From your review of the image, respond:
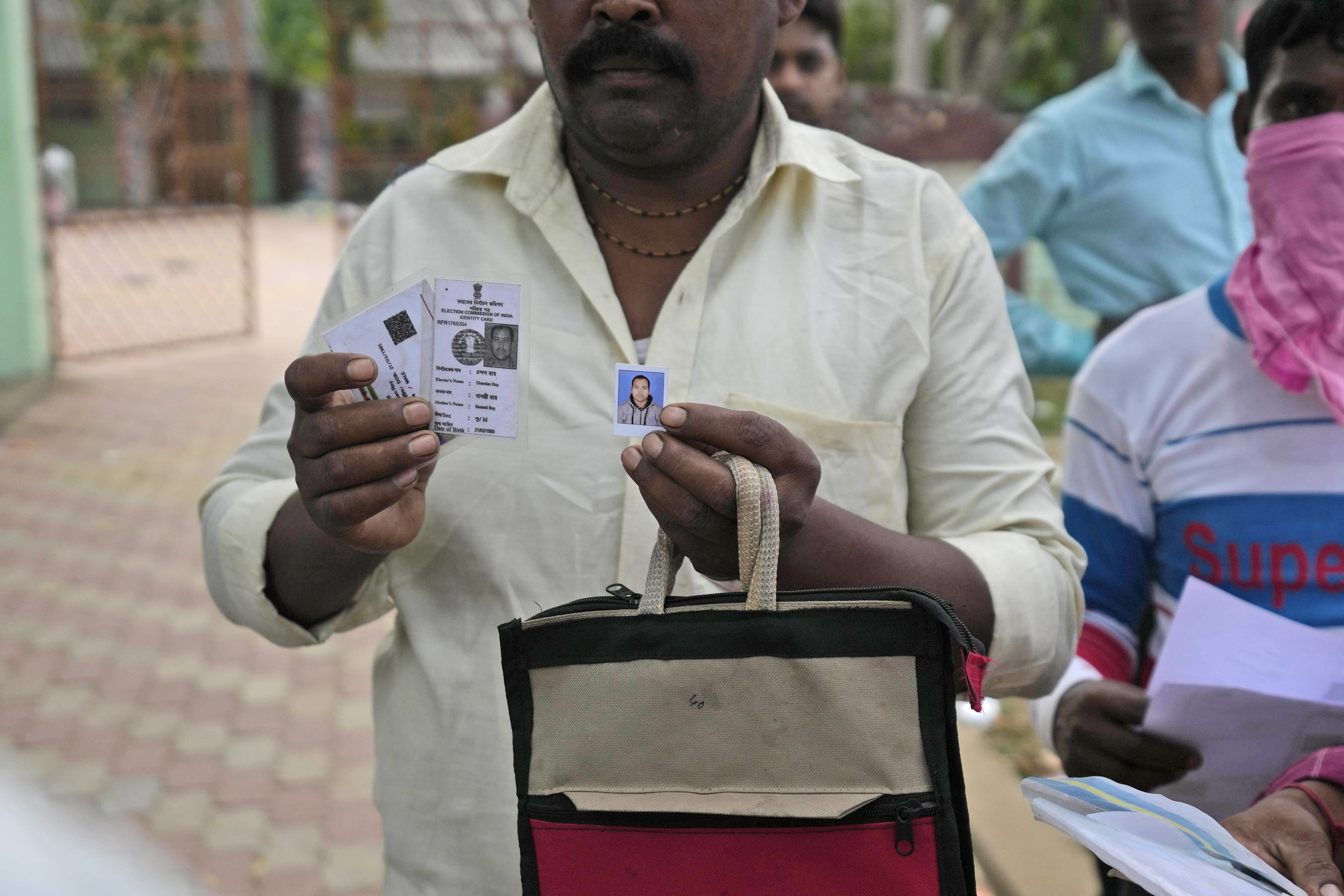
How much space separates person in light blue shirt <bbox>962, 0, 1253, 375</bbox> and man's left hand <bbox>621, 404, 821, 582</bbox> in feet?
7.95

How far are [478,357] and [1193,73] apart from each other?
9.29ft

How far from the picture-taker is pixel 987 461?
63.6 inches

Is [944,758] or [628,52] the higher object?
[628,52]

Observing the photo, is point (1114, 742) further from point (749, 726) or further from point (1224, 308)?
point (749, 726)

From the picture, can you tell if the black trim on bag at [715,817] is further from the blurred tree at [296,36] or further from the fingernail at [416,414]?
the blurred tree at [296,36]

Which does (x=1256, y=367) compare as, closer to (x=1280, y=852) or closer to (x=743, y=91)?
(x=1280, y=852)

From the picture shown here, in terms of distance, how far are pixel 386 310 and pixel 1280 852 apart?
3.82ft

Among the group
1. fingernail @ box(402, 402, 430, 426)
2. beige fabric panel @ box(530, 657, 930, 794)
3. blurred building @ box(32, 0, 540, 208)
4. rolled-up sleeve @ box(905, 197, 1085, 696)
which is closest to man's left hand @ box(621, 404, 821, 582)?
beige fabric panel @ box(530, 657, 930, 794)

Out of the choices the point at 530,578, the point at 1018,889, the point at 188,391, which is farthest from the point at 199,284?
the point at 530,578

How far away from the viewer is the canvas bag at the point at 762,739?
1.22 m

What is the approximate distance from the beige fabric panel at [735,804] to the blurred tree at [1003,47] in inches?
354

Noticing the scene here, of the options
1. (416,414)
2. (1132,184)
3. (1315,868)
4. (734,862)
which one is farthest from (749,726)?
(1132,184)

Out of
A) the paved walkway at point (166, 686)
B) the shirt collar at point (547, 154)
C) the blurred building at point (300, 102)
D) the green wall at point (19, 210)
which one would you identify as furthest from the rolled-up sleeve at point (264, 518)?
the green wall at point (19, 210)

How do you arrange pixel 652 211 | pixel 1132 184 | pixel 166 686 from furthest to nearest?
pixel 166 686
pixel 1132 184
pixel 652 211
